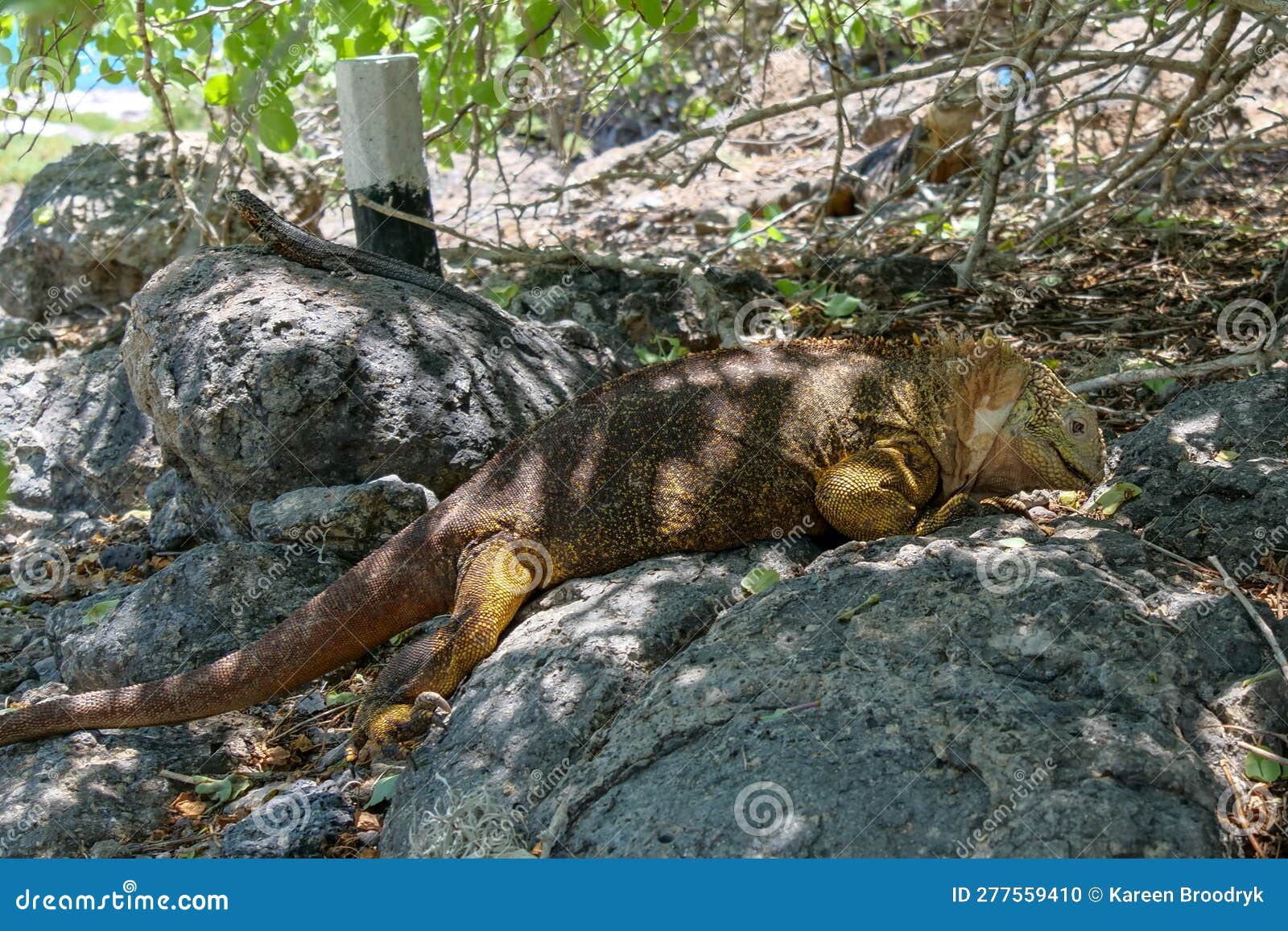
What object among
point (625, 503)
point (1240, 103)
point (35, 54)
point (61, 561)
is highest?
point (35, 54)

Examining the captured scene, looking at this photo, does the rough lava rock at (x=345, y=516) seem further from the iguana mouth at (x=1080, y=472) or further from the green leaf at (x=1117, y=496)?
the green leaf at (x=1117, y=496)

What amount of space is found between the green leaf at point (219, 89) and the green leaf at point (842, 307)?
3885mm

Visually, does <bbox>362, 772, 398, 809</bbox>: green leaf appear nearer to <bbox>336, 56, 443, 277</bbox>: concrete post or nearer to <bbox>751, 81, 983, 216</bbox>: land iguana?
<bbox>336, 56, 443, 277</bbox>: concrete post

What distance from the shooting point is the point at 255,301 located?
5844 mm

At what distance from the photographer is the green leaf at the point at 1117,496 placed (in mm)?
4848

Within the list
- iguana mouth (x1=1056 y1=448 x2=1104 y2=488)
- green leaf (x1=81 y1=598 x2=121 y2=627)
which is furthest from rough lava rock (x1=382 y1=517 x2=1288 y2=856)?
green leaf (x1=81 y1=598 x2=121 y2=627)

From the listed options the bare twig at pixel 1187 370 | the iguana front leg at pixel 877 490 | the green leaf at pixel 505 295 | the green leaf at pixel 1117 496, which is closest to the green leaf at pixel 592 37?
the green leaf at pixel 505 295

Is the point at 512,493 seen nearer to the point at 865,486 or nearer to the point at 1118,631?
the point at 865,486

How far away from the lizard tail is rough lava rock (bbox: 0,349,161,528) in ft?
9.47

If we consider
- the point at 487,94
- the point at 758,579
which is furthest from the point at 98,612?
the point at 487,94

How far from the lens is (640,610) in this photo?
4.53 m

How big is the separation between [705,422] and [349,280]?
2.16 metres

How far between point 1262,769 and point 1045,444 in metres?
2.11

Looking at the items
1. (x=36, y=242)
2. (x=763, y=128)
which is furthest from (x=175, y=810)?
(x=763, y=128)
